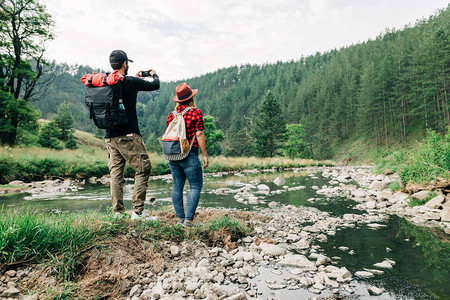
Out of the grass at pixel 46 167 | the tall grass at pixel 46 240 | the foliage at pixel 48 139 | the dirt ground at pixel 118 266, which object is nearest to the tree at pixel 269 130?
the grass at pixel 46 167

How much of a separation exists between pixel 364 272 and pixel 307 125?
64.0 m

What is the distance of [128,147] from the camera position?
3.48 metres

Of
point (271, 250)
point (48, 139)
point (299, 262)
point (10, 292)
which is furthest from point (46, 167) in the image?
point (48, 139)

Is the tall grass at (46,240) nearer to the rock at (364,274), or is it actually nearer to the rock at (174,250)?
the rock at (174,250)

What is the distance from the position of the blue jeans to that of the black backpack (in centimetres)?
97

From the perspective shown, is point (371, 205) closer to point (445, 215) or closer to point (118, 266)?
point (445, 215)

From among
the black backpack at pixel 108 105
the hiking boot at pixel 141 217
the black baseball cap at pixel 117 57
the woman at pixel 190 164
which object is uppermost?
the black baseball cap at pixel 117 57

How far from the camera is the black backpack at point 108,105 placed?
326cm

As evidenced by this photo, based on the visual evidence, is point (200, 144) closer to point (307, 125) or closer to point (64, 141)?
point (64, 141)

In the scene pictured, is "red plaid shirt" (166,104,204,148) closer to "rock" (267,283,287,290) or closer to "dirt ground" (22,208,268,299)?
"dirt ground" (22,208,268,299)

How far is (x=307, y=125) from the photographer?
207 feet

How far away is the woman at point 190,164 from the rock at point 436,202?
4877mm

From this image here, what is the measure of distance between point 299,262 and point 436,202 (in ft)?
13.5

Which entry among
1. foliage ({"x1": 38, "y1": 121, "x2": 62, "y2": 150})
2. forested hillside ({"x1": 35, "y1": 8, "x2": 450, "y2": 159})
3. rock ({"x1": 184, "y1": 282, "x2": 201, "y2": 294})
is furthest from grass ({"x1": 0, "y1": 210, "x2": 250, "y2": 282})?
forested hillside ({"x1": 35, "y1": 8, "x2": 450, "y2": 159})
